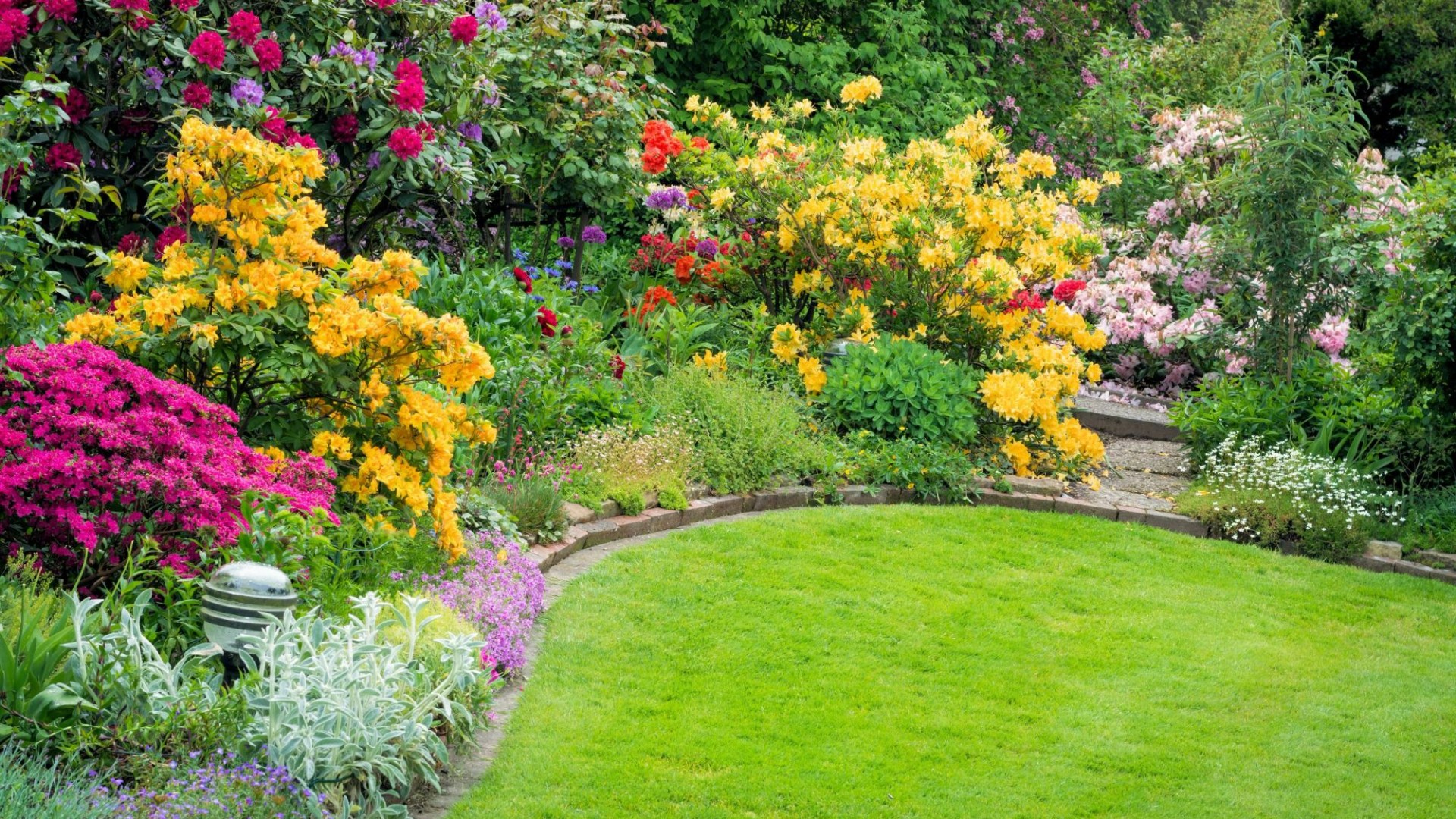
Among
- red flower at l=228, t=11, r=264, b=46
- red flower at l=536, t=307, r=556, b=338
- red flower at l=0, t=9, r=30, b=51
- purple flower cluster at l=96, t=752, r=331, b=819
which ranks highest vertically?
red flower at l=228, t=11, r=264, b=46

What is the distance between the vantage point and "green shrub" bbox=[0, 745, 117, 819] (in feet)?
9.22

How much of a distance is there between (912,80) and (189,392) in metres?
9.88

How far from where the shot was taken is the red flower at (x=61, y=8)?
5492mm

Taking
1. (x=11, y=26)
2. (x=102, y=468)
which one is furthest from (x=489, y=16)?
(x=102, y=468)

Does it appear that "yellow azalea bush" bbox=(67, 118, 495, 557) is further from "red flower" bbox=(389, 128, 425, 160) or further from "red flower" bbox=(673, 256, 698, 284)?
"red flower" bbox=(673, 256, 698, 284)

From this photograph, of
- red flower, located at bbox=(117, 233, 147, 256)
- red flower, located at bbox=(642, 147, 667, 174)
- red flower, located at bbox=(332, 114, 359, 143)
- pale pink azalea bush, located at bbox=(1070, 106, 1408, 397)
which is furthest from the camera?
pale pink azalea bush, located at bbox=(1070, 106, 1408, 397)

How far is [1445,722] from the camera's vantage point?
498 cm

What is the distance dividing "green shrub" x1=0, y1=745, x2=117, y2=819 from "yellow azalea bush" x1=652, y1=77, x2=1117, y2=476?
5165mm

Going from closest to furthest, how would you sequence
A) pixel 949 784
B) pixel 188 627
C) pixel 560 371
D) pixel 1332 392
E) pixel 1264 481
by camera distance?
pixel 188 627
pixel 949 784
pixel 560 371
pixel 1264 481
pixel 1332 392

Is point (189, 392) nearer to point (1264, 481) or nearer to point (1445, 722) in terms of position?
point (1445, 722)

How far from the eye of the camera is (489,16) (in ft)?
24.6

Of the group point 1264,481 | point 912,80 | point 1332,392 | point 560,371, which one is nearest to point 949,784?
point 560,371

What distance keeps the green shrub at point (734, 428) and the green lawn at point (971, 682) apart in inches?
12.4

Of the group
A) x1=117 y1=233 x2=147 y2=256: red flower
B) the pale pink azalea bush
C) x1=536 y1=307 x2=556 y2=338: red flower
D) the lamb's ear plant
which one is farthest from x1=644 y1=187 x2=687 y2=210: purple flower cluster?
the lamb's ear plant
